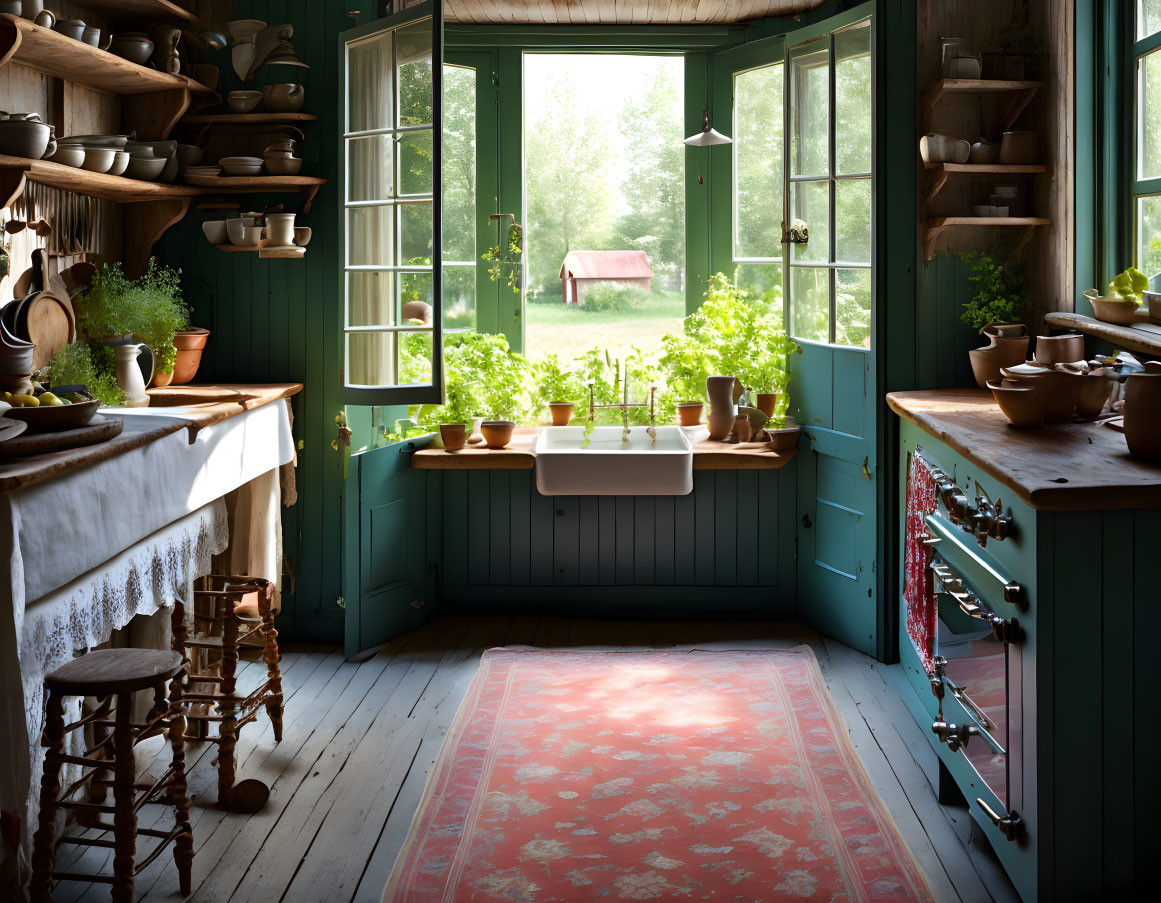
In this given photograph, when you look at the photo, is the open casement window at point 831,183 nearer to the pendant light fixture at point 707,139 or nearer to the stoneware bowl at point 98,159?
the pendant light fixture at point 707,139

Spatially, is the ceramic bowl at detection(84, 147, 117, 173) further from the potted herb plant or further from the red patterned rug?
the potted herb plant

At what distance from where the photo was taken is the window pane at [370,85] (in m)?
4.79

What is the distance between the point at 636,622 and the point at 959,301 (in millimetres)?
2045

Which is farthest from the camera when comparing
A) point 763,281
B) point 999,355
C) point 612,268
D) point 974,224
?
point 612,268

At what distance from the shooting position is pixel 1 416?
2826 mm

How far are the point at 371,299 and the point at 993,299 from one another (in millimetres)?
2537

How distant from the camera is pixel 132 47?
4340 mm

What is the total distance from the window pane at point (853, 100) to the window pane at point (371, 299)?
195 cm

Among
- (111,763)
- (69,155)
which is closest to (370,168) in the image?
(69,155)

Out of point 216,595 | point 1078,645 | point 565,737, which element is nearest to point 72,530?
point 216,595

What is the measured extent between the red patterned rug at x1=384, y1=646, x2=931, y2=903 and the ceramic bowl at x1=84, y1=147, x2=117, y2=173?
2281 millimetres

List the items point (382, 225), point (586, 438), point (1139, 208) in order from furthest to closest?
point (586, 438) < point (382, 225) < point (1139, 208)

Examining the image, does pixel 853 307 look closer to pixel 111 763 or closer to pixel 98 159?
pixel 98 159

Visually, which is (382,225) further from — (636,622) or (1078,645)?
(1078,645)
